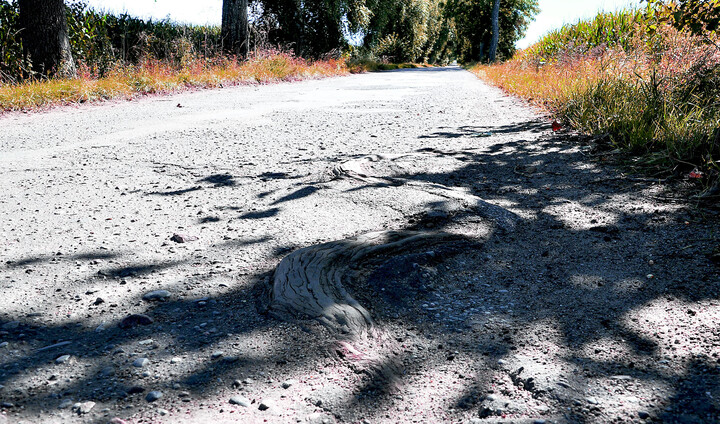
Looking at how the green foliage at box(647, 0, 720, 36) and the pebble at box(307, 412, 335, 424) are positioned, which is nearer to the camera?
the pebble at box(307, 412, 335, 424)

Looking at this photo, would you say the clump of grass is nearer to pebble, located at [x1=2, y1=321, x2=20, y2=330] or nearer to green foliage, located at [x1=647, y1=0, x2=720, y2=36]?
pebble, located at [x1=2, y1=321, x2=20, y2=330]

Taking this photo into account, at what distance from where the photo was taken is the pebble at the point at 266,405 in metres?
1.31

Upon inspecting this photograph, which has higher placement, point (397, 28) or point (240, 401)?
point (397, 28)

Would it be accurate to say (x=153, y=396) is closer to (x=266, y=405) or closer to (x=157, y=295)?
(x=266, y=405)

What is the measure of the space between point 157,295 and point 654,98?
463 cm

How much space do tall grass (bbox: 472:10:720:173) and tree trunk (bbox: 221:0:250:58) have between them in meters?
8.90

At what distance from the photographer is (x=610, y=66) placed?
6301mm

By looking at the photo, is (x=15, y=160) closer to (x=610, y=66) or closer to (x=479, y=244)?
(x=479, y=244)

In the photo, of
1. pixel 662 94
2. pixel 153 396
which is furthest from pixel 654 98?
pixel 153 396

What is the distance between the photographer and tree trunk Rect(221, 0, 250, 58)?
13086 mm

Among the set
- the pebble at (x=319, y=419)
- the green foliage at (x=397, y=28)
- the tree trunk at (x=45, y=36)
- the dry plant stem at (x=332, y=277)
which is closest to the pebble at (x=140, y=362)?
the dry plant stem at (x=332, y=277)

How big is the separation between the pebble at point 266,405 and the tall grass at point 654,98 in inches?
119

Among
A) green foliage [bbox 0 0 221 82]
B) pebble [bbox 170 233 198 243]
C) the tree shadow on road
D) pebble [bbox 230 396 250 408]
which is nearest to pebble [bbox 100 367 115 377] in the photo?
the tree shadow on road

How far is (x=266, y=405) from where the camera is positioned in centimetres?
132
